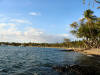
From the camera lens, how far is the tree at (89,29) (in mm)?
71463

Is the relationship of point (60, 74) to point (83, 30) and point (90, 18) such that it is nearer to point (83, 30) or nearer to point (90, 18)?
point (90, 18)

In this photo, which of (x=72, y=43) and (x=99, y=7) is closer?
(x=99, y=7)

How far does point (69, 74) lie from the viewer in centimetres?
1334

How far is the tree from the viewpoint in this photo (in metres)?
71.5

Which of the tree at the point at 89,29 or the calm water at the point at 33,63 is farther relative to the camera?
the tree at the point at 89,29

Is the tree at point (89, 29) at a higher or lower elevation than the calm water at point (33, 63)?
higher

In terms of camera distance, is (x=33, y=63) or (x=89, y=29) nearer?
(x=33, y=63)

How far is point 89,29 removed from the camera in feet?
260

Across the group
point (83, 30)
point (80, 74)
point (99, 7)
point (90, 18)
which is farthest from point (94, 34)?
point (80, 74)

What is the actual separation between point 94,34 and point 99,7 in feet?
182

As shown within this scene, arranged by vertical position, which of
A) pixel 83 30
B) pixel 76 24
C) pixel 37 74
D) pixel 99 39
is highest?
pixel 76 24

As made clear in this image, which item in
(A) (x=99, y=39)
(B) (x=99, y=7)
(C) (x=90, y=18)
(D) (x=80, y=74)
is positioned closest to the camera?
(D) (x=80, y=74)

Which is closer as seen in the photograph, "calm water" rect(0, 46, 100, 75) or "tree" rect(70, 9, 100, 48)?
"calm water" rect(0, 46, 100, 75)

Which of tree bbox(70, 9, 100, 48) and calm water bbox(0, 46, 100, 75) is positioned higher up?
tree bbox(70, 9, 100, 48)
